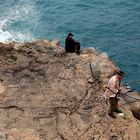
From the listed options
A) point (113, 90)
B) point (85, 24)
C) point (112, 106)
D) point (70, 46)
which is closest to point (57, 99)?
point (112, 106)

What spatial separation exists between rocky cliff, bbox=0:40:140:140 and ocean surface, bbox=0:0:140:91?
913 centimetres

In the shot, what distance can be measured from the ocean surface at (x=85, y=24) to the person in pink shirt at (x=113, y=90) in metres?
12.3

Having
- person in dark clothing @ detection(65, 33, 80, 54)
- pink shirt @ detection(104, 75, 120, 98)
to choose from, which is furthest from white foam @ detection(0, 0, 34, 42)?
pink shirt @ detection(104, 75, 120, 98)

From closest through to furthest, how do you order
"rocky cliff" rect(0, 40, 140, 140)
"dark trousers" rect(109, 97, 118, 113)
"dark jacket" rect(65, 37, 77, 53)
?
1. "rocky cliff" rect(0, 40, 140, 140)
2. "dark trousers" rect(109, 97, 118, 113)
3. "dark jacket" rect(65, 37, 77, 53)

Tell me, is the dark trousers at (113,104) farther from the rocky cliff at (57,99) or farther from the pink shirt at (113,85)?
the rocky cliff at (57,99)

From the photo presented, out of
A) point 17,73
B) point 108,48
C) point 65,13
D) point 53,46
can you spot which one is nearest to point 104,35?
point 108,48

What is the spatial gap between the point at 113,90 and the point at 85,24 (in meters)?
24.3

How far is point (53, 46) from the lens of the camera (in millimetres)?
26844

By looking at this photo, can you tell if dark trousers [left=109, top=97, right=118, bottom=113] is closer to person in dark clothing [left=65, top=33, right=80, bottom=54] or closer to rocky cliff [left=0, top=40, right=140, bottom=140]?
rocky cliff [left=0, top=40, right=140, bottom=140]

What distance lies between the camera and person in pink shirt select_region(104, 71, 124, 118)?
18.1 metres

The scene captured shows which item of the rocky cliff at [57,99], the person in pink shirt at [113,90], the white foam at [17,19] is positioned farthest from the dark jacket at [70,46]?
the white foam at [17,19]

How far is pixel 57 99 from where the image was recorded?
65.2 feet

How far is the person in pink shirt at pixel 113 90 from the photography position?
59.3 feet

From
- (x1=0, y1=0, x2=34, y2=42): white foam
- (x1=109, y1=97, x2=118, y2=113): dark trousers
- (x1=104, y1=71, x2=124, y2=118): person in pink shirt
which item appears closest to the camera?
(x1=104, y1=71, x2=124, y2=118): person in pink shirt
